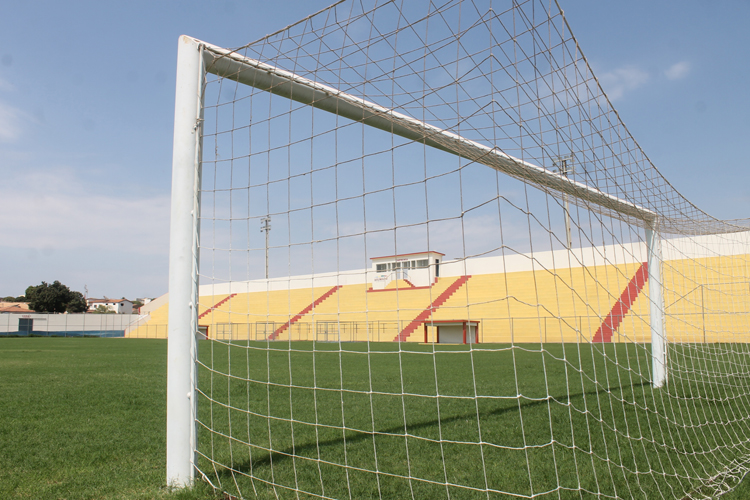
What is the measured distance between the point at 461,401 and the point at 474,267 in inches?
907

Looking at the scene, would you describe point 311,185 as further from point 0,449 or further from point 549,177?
point 0,449

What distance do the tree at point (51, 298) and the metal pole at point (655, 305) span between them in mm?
61024

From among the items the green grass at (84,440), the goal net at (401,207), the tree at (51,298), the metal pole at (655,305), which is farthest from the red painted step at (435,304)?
the tree at (51,298)

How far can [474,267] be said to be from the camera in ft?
93.9

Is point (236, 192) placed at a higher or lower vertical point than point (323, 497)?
higher

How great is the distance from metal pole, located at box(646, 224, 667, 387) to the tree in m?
61.0

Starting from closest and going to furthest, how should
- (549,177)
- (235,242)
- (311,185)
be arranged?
(311,185) → (235,242) → (549,177)

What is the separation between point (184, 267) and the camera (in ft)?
10.3

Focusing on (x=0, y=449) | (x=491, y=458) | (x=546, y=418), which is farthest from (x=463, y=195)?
(x=0, y=449)

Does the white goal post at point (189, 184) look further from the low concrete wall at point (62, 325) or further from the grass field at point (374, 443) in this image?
the low concrete wall at point (62, 325)

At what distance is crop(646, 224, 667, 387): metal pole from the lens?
6457 millimetres

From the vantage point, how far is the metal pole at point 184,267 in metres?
3.02

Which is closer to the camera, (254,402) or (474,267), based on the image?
(254,402)

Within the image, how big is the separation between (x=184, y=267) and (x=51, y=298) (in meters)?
61.4
